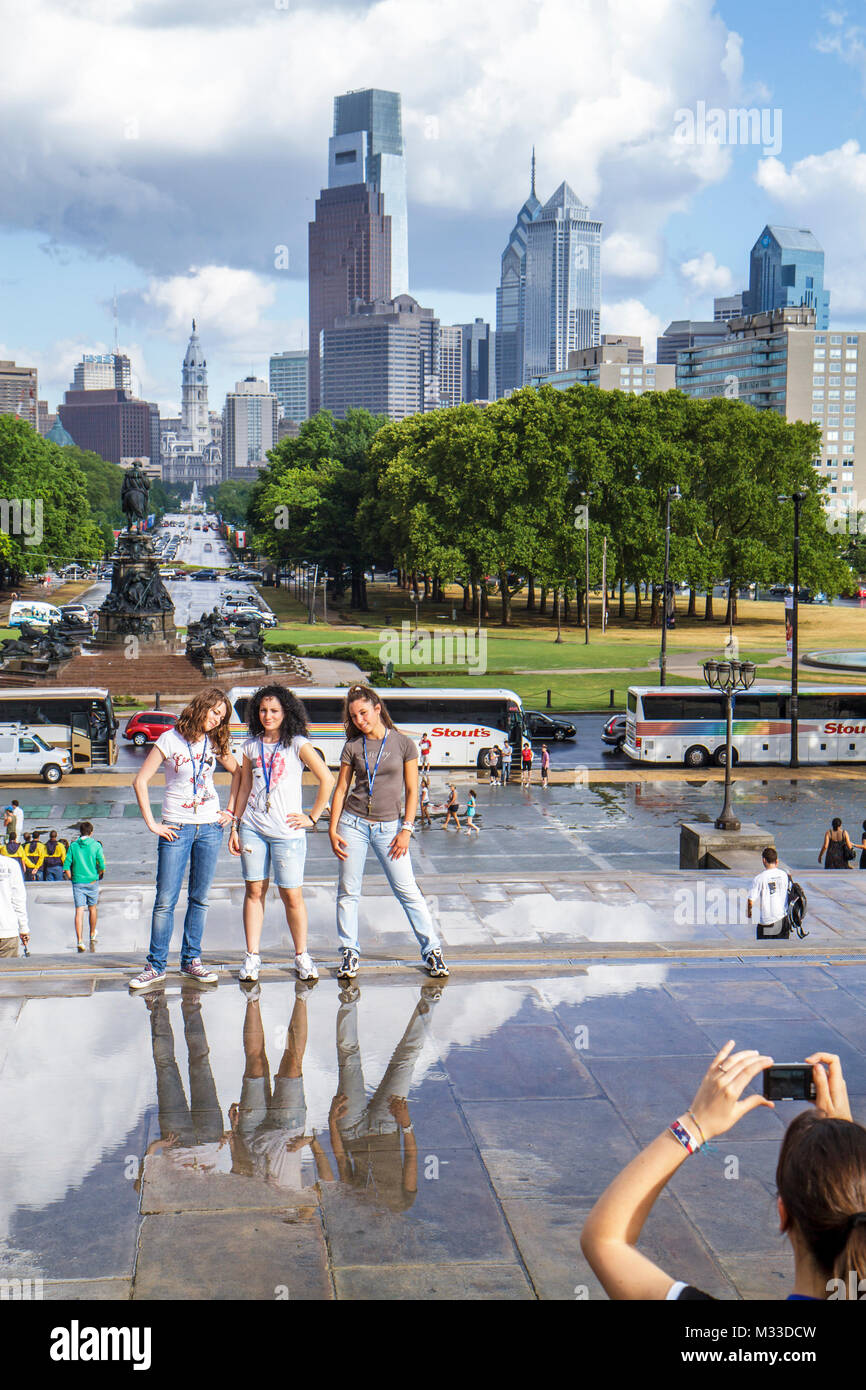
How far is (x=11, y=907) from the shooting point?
1021cm

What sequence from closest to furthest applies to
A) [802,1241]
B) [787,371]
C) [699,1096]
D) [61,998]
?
[802,1241] → [699,1096] → [61,998] → [787,371]

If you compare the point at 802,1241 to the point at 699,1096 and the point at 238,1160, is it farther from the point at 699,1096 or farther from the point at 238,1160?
the point at 238,1160

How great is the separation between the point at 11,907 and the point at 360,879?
318 centimetres

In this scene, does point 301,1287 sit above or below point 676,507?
below

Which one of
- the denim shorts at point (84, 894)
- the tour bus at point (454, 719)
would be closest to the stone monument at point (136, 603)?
the tour bus at point (454, 719)

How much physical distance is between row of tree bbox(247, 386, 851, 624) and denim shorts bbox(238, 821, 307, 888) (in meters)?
68.2

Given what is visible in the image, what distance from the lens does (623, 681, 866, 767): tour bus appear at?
130 ft

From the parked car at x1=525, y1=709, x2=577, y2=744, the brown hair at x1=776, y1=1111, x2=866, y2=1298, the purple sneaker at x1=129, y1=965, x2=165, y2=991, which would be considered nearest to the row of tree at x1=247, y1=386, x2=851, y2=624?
the parked car at x1=525, y1=709, x2=577, y2=744

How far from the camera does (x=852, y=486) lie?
194625mm

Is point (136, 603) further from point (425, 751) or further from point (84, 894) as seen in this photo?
point (84, 894)

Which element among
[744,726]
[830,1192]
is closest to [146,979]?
[830,1192]

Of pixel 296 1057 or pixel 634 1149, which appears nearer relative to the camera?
pixel 634 1149
